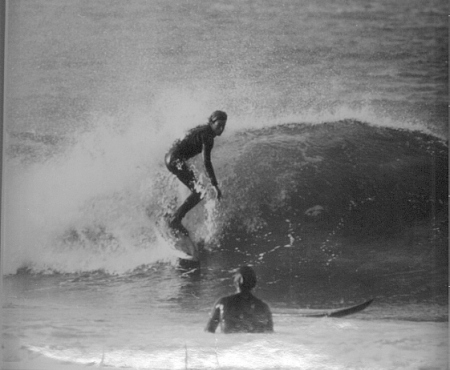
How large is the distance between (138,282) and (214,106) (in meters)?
0.96

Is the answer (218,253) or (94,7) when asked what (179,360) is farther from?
(94,7)

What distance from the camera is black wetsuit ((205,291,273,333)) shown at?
3.50 m

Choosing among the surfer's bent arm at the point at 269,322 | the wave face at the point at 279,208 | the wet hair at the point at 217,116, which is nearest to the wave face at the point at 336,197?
the wave face at the point at 279,208

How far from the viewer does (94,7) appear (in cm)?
368

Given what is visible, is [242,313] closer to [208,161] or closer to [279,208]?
[279,208]

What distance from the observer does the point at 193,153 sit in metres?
3.63

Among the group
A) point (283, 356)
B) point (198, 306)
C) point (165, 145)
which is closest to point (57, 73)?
point (165, 145)

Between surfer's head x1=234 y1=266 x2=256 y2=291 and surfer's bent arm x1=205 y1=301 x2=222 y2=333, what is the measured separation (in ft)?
0.46

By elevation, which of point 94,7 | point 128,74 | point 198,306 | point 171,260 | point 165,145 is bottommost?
point 198,306

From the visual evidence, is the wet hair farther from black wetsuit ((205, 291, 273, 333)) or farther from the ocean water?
black wetsuit ((205, 291, 273, 333))

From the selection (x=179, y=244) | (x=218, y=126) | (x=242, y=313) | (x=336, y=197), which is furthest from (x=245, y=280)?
(x=218, y=126)

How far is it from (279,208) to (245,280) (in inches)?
15.8

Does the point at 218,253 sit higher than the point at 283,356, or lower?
higher

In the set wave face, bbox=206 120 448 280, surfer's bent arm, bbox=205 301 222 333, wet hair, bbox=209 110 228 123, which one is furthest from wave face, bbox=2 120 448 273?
surfer's bent arm, bbox=205 301 222 333
